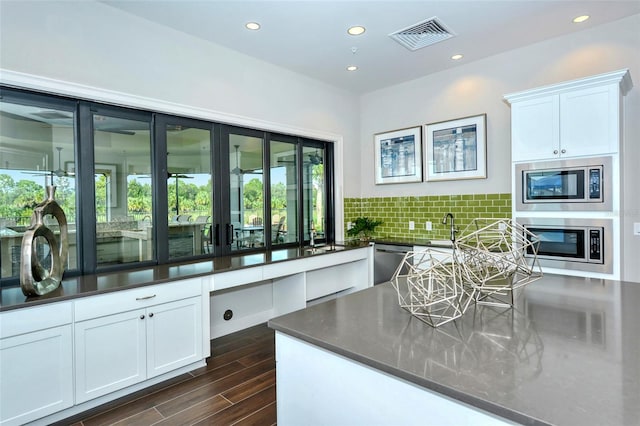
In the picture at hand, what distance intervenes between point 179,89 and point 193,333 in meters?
2.16

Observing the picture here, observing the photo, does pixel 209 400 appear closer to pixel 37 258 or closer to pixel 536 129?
pixel 37 258

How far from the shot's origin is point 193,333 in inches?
110

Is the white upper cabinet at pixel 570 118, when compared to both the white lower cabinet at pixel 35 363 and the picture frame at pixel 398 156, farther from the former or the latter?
the white lower cabinet at pixel 35 363

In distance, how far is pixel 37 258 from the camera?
7.63ft

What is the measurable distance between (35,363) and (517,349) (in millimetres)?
2504

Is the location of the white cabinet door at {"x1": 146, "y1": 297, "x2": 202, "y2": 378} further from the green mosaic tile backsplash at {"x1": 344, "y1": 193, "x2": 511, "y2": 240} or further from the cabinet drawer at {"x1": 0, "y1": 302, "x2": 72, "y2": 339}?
the green mosaic tile backsplash at {"x1": 344, "y1": 193, "x2": 511, "y2": 240}

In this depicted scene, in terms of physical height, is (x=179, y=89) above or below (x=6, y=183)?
above

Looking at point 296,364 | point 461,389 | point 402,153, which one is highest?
point 402,153

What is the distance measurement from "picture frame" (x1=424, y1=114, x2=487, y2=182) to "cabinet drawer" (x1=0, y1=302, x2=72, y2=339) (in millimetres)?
3963

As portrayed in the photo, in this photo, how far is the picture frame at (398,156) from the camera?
15.2 ft

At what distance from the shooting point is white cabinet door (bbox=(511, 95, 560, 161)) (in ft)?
10.3

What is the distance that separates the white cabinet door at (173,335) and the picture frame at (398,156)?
3120mm

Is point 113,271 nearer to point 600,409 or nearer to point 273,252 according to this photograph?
point 273,252

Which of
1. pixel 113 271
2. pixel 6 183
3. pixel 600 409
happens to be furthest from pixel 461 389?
pixel 6 183
